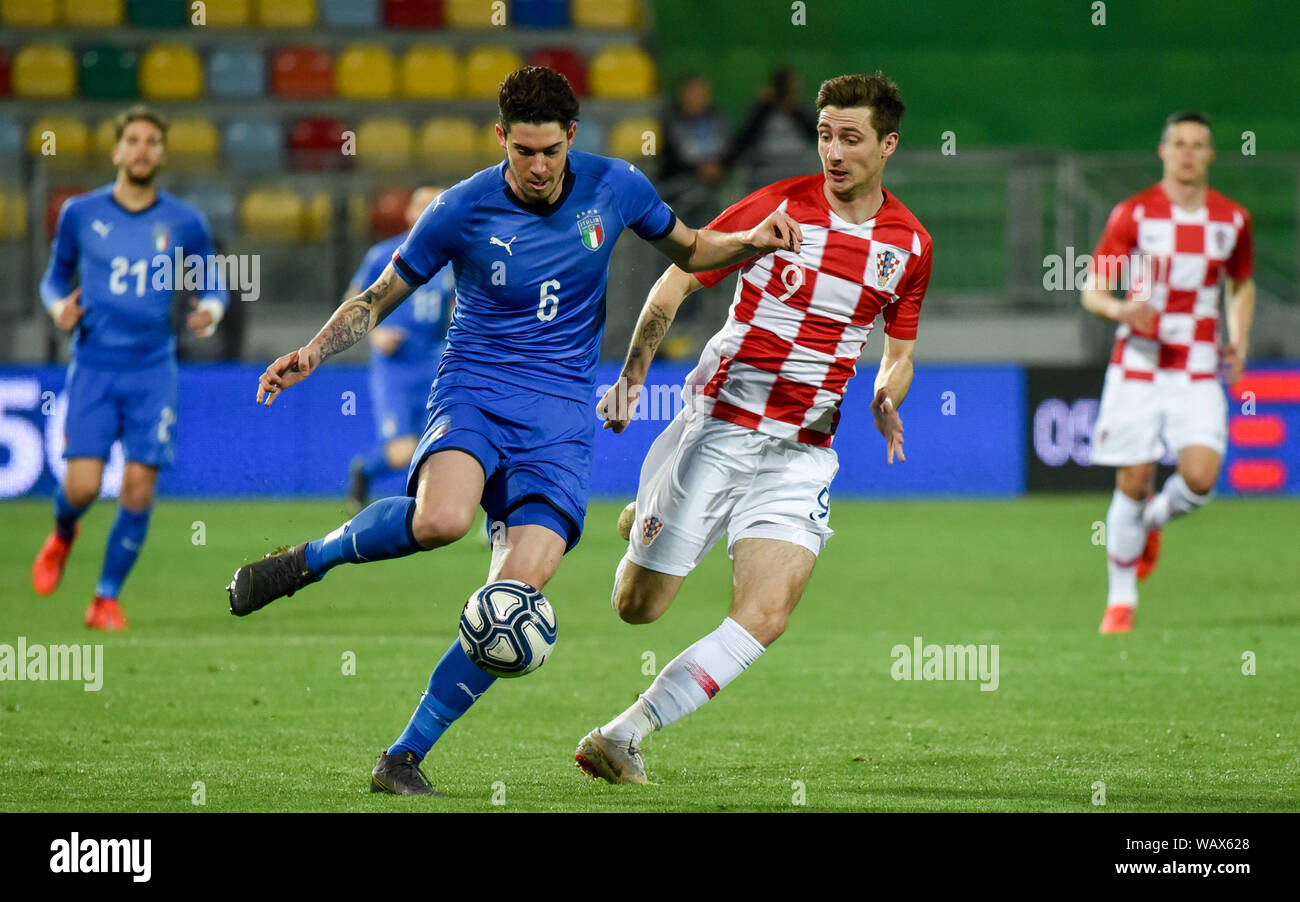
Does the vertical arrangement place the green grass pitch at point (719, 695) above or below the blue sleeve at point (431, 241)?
below

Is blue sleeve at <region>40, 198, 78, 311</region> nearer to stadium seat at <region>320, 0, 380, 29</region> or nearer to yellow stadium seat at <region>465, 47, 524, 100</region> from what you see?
yellow stadium seat at <region>465, 47, 524, 100</region>

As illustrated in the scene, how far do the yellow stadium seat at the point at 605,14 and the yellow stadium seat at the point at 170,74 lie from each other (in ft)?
12.1

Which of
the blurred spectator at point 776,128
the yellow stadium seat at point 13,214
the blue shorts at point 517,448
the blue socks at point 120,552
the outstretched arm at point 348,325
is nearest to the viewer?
the outstretched arm at point 348,325

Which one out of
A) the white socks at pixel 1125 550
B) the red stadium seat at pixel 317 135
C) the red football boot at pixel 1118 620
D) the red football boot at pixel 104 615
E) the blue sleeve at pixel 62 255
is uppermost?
the red stadium seat at pixel 317 135

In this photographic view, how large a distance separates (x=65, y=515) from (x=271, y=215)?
6.09 metres

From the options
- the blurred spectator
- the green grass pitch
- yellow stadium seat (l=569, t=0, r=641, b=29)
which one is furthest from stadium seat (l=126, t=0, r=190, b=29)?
the green grass pitch

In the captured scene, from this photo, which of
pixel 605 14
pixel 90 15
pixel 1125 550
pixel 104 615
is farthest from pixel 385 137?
pixel 1125 550

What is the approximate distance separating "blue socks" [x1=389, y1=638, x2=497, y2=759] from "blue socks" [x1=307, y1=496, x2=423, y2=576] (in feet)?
1.13

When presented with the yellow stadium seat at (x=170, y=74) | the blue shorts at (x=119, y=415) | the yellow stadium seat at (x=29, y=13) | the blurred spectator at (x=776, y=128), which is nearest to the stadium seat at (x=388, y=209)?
the blurred spectator at (x=776, y=128)

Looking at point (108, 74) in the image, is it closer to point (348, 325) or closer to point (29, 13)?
point (29, 13)

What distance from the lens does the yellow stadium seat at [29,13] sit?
17781 mm

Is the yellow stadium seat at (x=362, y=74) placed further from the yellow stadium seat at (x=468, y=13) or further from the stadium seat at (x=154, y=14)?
the stadium seat at (x=154, y=14)

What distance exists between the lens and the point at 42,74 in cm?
1738

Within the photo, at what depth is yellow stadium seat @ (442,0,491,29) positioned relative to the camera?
1812 cm
